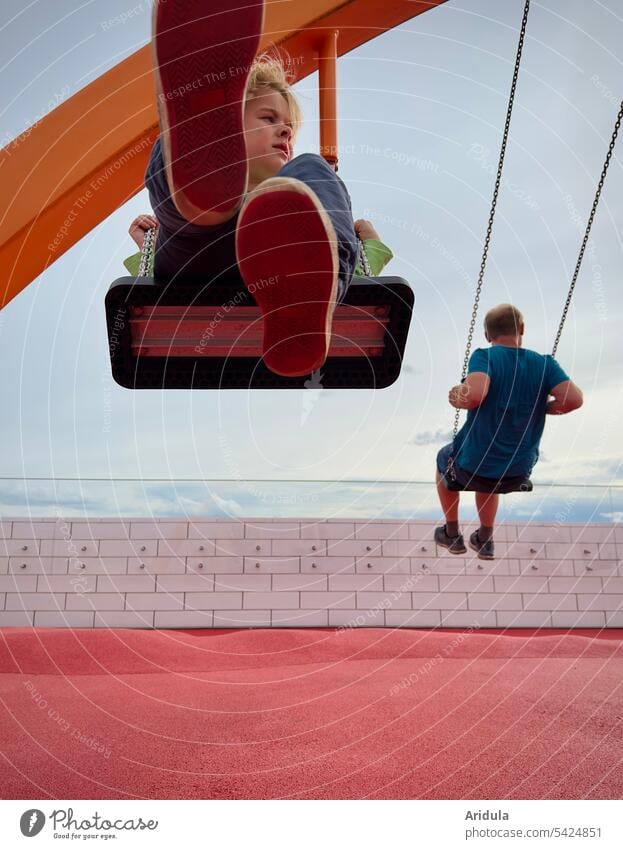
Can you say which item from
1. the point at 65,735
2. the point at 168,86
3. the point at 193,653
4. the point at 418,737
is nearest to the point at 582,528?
the point at 193,653

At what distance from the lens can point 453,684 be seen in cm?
384

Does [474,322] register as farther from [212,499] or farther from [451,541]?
[212,499]

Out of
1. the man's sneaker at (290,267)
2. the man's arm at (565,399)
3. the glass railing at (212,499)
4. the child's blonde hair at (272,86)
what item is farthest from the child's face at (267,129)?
the glass railing at (212,499)

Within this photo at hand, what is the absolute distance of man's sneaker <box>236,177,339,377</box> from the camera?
1.21 metres

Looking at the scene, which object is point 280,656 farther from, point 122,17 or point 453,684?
point 122,17

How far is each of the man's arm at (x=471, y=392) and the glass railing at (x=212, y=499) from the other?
4.25m

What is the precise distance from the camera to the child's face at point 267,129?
5.49 feet

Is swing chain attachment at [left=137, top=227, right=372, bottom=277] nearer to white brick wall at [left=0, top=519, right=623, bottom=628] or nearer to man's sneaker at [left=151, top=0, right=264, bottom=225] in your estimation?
man's sneaker at [left=151, top=0, right=264, bottom=225]

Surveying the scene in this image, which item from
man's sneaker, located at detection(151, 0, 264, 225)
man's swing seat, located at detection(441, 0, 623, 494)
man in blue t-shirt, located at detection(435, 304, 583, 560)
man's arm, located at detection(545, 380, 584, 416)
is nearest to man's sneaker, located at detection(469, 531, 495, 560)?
man's swing seat, located at detection(441, 0, 623, 494)

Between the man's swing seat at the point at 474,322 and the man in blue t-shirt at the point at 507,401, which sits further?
the man in blue t-shirt at the point at 507,401

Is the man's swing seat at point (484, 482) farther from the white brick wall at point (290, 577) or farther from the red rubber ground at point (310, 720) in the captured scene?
the white brick wall at point (290, 577)

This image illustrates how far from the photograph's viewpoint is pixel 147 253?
5.51 feet

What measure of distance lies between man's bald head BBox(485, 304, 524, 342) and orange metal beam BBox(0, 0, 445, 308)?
4.44ft

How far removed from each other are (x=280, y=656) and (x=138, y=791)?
291 cm
